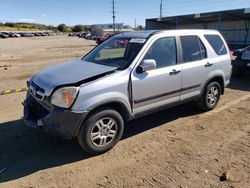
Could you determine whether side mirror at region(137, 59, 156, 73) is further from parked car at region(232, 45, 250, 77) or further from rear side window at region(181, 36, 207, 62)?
parked car at region(232, 45, 250, 77)

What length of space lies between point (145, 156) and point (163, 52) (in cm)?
187

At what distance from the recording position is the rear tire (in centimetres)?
541

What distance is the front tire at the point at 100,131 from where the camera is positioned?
11.9 ft

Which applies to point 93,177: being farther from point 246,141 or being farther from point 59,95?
point 246,141

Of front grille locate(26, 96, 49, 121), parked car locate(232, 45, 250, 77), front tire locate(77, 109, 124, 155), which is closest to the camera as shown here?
front tire locate(77, 109, 124, 155)

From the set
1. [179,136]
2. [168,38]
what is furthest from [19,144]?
[168,38]

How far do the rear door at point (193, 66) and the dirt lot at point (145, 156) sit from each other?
676 millimetres

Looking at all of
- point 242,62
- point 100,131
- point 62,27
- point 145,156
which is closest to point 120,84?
point 100,131

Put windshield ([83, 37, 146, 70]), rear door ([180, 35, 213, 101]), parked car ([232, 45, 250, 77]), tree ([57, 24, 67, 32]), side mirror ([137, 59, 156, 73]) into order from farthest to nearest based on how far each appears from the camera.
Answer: tree ([57, 24, 67, 32])
parked car ([232, 45, 250, 77])
rear door ([180, 35, 213, 101])
windshield ([83, 37, 146, 70])
side mirror ([137, 59, 156, 73])

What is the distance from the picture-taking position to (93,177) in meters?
3.31

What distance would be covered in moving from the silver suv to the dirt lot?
405 mm

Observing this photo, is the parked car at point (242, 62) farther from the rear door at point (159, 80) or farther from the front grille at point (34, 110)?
the front grille at point (34, 110)

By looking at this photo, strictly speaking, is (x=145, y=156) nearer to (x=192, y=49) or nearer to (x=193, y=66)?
(x=193, y=66)

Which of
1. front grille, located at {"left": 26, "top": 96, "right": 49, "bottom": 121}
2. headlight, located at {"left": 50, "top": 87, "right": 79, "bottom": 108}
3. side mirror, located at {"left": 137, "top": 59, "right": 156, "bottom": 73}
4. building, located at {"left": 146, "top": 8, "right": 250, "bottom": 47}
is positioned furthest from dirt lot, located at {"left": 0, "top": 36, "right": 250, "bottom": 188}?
building, located at {"left": 146, "top": 8, "right": 250, "bottom": 47}
